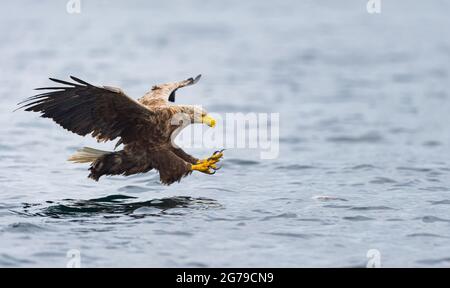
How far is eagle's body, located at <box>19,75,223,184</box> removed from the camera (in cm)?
942

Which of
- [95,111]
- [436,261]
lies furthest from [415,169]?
[95,111]

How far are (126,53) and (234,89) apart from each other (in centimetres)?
451

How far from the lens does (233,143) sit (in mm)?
14133

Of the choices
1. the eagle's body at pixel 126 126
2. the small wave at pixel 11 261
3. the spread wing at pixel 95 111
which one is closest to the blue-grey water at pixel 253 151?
the small wave at pixel 11 261

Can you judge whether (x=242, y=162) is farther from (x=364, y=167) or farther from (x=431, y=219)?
(x=431, y=219)

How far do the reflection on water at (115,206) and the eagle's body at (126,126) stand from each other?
30cm

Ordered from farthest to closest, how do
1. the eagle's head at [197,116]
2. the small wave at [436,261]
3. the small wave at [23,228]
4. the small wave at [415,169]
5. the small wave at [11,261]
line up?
the small wave at [415,169], the eagle's head at [197,116], the small wave at [23,228], the small wave at [436,261], the small wave at [11,261]

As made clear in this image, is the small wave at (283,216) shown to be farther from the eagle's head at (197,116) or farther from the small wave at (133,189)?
the small wave at (133,189)

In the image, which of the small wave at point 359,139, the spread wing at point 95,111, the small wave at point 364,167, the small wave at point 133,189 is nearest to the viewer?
the spread wing at point 95,111

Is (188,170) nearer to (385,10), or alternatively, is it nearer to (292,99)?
(292,99)

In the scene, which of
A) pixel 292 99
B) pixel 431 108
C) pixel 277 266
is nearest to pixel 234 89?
pixel 292 99

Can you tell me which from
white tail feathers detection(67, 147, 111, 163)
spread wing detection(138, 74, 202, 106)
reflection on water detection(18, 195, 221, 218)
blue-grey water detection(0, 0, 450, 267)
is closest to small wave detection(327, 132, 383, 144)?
blue-grey water detection(0, 0, 450, 267)

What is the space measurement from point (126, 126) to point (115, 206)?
84cm

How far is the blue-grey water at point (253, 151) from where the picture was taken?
8500 mm
